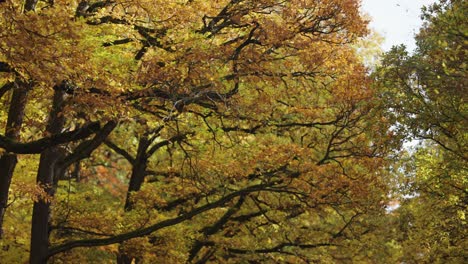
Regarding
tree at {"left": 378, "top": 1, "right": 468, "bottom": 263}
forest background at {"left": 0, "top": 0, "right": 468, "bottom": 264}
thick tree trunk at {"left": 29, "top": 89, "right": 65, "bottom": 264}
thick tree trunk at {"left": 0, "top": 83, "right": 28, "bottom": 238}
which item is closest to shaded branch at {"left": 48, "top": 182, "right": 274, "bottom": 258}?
forest background at {"left": 0, "top": 0, "right": 468, "bottom": 264}

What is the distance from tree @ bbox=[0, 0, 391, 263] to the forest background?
2.1 inches

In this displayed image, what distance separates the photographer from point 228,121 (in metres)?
17.0

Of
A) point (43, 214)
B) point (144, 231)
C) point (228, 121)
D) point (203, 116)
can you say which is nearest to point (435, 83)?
point (203, 116)

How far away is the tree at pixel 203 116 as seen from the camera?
37.0 feet

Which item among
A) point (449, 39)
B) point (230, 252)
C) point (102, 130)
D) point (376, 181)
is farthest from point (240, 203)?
point (449, 39)

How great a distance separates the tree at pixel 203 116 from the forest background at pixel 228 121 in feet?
0.17

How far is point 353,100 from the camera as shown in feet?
51.0

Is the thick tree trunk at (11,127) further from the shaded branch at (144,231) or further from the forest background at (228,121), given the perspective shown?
the shaded branch at (144,231)

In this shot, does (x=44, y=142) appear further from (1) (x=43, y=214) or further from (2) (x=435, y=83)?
(2) (x=435, y=83)

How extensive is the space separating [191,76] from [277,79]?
2597 mm

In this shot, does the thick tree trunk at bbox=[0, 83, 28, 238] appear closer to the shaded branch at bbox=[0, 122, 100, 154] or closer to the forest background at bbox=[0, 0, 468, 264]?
the forest background at bbox=[0, 0, 468, 264]

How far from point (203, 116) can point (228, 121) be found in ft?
11.2

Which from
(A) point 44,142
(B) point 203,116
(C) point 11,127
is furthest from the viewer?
(C) point 11,127

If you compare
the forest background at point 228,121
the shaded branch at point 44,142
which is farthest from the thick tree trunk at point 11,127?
the shaded branch at point 44,142
